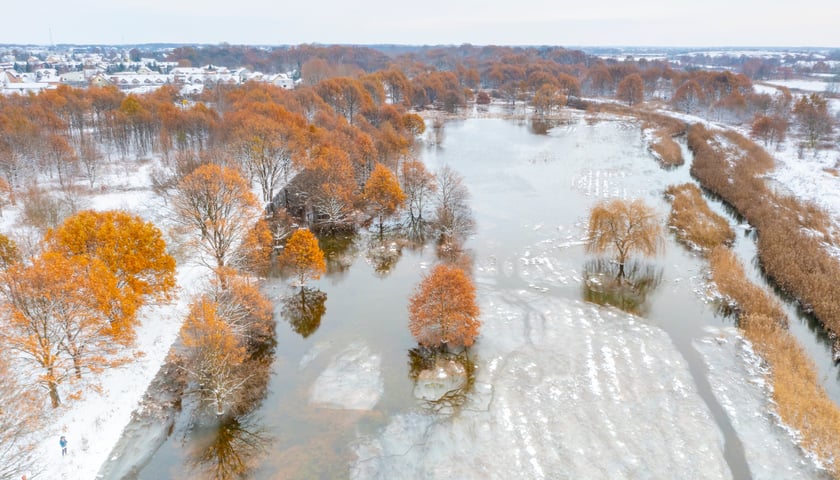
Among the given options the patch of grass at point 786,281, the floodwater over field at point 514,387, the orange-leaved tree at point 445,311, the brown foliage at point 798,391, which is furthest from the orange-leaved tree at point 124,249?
the patch of grass at point 786,281

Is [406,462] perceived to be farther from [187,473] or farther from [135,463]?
[135,463]

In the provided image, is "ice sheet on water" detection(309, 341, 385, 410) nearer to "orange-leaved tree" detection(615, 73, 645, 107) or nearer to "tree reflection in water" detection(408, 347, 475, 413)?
"tree reflection in water" detection(408, 347, 475, 413)

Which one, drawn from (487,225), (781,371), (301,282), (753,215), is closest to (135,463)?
(301,282)

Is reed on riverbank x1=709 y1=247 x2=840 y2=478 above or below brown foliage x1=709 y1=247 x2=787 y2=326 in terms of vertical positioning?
below

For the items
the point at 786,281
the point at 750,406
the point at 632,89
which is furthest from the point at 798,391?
the point at 632,89

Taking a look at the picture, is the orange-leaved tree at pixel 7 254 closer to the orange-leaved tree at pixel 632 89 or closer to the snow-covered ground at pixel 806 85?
the orange-leaved tree at pixel 632 89

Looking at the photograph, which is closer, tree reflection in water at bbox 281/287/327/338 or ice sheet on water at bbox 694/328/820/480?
ice sheet on water at bbox 694/328/820/480

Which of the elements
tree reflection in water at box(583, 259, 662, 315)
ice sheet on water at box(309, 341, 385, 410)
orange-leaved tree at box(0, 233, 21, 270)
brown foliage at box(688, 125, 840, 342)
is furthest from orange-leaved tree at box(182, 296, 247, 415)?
brown foliage at box(688, 125, 840, 342)
